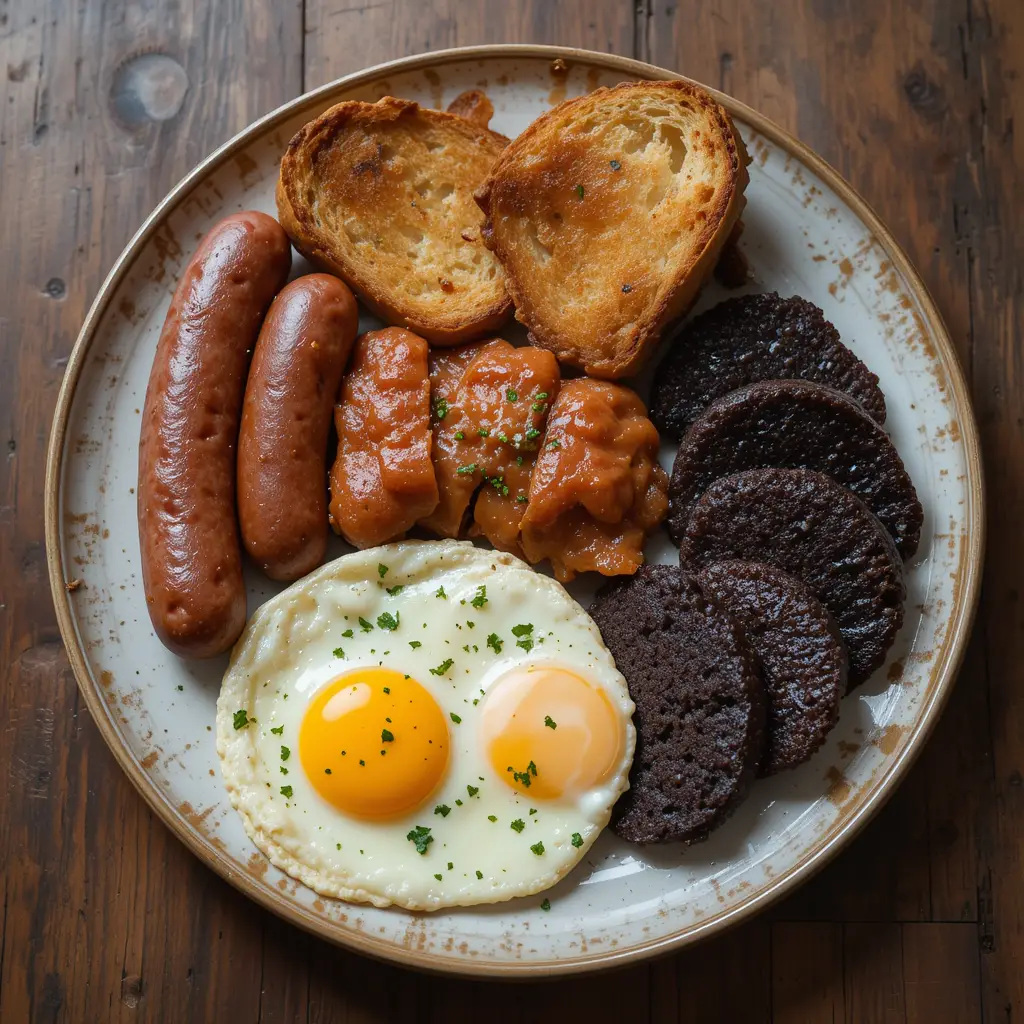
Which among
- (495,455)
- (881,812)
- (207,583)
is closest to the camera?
(207,583)

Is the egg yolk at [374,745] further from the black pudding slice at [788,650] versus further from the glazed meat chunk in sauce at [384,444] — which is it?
the black pudding slice at [788,650]

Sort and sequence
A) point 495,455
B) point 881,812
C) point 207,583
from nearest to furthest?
point 207,583, point 495,455, point 881,812

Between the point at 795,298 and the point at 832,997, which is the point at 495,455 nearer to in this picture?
the point at 795,298

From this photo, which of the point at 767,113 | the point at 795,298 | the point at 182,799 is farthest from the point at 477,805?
the point at 767,113

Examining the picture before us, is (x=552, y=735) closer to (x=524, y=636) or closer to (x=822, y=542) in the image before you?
(x=524, y=636)

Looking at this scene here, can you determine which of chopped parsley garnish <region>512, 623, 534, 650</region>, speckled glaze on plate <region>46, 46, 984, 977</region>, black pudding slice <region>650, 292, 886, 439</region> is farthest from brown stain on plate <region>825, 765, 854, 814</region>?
black pudding slice <region>650, 292, 886, 439</region>

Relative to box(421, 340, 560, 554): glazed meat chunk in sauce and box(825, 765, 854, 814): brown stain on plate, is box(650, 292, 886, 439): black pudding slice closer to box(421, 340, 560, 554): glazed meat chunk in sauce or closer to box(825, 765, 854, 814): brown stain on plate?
box(421, 340, 560, 554): glazed meat chunk in sauce
